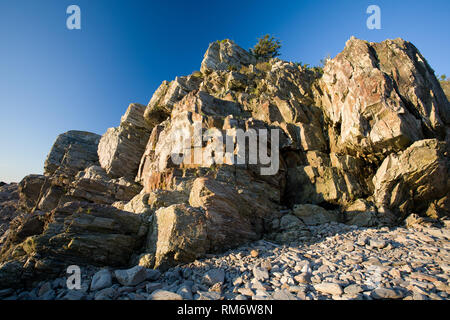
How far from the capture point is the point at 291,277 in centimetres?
679

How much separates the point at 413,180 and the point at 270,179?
9.69 meters

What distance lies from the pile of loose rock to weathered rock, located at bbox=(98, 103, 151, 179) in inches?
804

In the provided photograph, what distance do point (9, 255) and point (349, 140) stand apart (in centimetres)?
2144

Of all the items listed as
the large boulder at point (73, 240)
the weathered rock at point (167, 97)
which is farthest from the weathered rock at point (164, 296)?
the weathered rock at point (167, 97)

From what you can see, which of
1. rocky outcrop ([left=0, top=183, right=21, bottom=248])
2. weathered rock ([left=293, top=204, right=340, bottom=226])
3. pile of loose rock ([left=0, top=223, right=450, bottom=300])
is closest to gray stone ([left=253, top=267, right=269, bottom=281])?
pile of loose rock ([left=0, top=223, right=450, bottom=300])

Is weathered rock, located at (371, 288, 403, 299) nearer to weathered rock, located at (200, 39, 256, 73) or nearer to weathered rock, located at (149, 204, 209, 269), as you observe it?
weathered rock, located at (149, 204, 209, 269)

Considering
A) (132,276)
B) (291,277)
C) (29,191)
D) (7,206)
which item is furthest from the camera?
(7,206)

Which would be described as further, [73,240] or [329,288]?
[73,240]

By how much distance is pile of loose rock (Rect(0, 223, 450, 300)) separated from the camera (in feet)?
19.2

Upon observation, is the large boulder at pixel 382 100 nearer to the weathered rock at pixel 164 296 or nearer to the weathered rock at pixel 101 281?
the weathered rock at pixel 164 296

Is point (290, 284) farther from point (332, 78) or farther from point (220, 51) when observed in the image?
point (220, 51)

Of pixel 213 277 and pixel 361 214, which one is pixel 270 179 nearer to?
pixel 361 214

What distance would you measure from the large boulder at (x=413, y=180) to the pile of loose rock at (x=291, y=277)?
12.7 ft

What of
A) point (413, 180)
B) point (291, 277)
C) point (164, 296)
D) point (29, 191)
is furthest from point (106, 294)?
point (29, 191)
